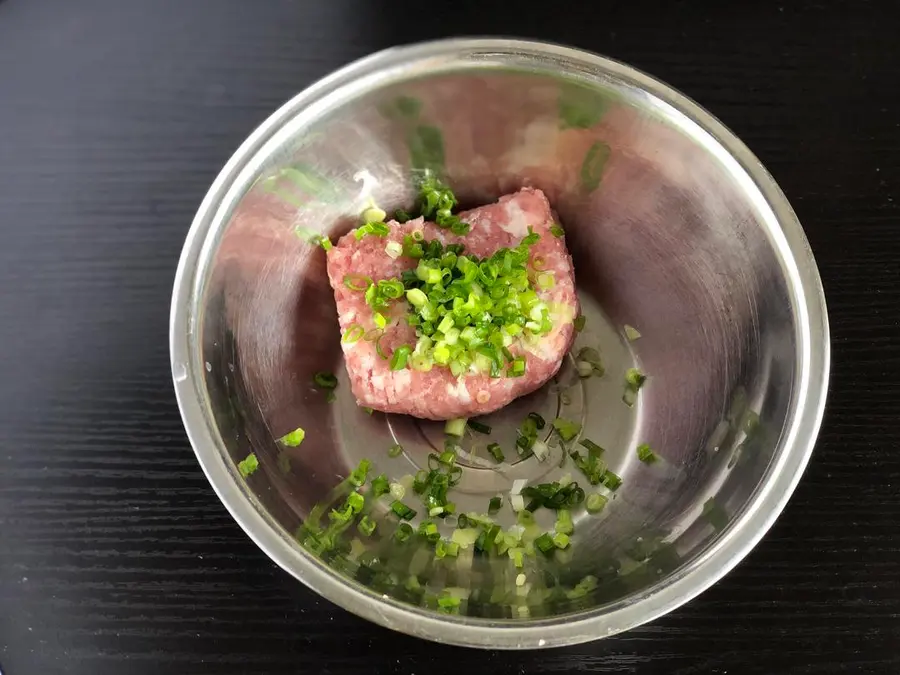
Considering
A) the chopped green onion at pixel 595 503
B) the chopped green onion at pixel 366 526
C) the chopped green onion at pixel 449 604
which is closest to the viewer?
the chopped green onion at pixel 449 604

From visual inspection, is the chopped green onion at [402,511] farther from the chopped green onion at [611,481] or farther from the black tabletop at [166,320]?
the chopped green onion at [611,481]

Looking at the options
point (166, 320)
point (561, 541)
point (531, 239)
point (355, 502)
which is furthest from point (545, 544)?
Answer: point (166, 320)

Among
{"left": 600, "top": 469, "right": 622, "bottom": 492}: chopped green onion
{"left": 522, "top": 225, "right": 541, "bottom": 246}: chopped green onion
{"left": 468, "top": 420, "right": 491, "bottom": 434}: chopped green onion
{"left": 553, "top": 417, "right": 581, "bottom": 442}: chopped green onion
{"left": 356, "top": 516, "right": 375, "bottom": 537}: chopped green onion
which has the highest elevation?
{"left": 522, "top": 225, "right": 541, "bottom": 246}: chopped green onion

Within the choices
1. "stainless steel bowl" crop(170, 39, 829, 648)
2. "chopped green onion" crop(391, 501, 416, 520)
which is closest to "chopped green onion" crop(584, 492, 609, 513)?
"stainless steel bowl" crop(170, 39, 829, 648)

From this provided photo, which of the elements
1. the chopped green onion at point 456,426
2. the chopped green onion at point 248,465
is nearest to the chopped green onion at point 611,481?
the chopped green onion at point 456,426

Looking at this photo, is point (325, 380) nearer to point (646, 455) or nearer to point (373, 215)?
point (373, 215)

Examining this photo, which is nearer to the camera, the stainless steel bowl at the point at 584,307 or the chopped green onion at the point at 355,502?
the stainless steel bowl at the point at 584,307

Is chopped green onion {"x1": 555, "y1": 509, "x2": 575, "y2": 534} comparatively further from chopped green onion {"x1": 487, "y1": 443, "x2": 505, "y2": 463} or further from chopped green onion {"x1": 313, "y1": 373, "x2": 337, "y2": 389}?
chopped green onion {"x1": 313, "y1": 373, "x2": 337, "y2": 389}
